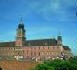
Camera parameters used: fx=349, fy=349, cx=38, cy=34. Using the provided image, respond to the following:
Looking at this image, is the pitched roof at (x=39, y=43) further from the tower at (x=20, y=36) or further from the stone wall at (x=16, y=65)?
the stone wall at (x=16, y=65)

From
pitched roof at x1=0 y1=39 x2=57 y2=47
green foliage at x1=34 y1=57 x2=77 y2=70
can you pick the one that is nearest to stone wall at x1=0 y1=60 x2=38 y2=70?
green foliage at x1=34 y1=57 x2=77 y2=70

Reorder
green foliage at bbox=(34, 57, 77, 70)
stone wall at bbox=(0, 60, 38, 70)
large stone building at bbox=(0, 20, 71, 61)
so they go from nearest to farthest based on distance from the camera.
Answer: green foliage at bbox=(34, 57, 77, 70)
stone wall at bbox=(0, 60, 38, 70)
large stone building at bbox=(0, 20, 71, 61)

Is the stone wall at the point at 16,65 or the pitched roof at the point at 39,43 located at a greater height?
the pitched roof at the point at 39,43

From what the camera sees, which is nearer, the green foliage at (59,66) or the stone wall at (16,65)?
the green foliage at (59,66)

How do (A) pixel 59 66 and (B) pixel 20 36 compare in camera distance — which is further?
(B) pixel 20 36

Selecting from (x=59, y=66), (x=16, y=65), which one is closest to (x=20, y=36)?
(x=16, y=65)

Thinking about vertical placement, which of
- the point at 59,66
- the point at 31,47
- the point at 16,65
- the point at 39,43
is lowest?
the point at 59,66

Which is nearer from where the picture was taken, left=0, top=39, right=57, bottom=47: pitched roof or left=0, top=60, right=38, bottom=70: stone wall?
left=0, top=60, right=38, bottom=70: stone wall

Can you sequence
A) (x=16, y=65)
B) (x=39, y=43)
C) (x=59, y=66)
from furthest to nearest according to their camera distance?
(x=39, y=43), (x=16, y=65), (x=59, y=66)

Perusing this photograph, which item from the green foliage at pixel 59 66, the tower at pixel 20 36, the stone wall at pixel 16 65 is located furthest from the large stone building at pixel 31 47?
the green foliage at pixel 59 66

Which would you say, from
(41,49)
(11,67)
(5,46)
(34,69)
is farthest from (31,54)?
(34,69)

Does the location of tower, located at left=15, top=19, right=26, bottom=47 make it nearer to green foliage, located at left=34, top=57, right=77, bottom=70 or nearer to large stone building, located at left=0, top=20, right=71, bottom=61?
large stone building, located at left=0, top=20, right=71, bottom=61

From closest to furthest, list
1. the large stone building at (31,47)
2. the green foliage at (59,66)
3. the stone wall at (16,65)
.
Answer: the green foliage at (59,66) < the stone wall at (16,65) < the large stone building at (31,47)

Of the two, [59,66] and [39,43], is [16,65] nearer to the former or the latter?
[59,66]
